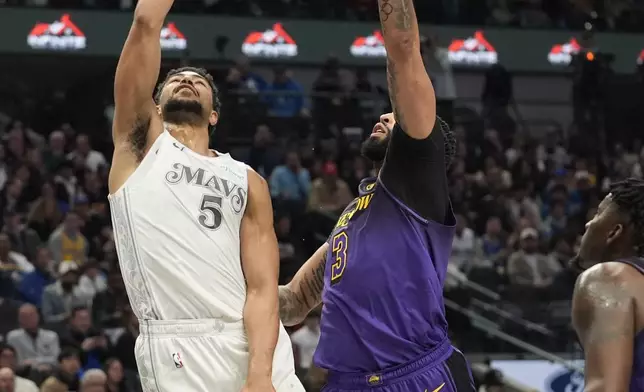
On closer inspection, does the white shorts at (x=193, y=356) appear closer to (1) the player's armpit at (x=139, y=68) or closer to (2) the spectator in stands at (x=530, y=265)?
(1) the player's armpit at (x=139, y=68)

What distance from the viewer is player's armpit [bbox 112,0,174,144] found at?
4.12 metres

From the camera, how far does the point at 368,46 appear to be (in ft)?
62.0

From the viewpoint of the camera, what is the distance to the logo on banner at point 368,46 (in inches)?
742

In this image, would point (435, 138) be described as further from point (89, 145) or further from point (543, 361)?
point (89, 145)

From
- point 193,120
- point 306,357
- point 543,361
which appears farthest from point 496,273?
point 193,120

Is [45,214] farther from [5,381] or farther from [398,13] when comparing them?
[398,13]

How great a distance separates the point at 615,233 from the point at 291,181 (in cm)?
981

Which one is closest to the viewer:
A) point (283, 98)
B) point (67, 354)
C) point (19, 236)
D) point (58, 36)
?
point (67, 354)

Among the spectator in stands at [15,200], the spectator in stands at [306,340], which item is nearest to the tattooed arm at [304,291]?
the spectator in stands at [306,340]

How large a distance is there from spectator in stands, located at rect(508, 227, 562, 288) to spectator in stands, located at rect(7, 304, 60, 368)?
199 inches

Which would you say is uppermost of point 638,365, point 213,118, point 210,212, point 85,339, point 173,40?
point 213,118

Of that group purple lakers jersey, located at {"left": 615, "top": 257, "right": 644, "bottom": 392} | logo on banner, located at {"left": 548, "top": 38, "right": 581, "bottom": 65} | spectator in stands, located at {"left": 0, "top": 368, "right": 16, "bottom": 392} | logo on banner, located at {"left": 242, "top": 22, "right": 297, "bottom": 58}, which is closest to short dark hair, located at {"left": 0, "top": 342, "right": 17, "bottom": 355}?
spectator in stands, located at {"left": 0, "top": 368, "right": 16, "bottom": 392}

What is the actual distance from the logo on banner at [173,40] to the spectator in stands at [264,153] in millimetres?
3694

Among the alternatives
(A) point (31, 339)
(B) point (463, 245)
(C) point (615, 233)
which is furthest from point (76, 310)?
(C) point (615, 233)
